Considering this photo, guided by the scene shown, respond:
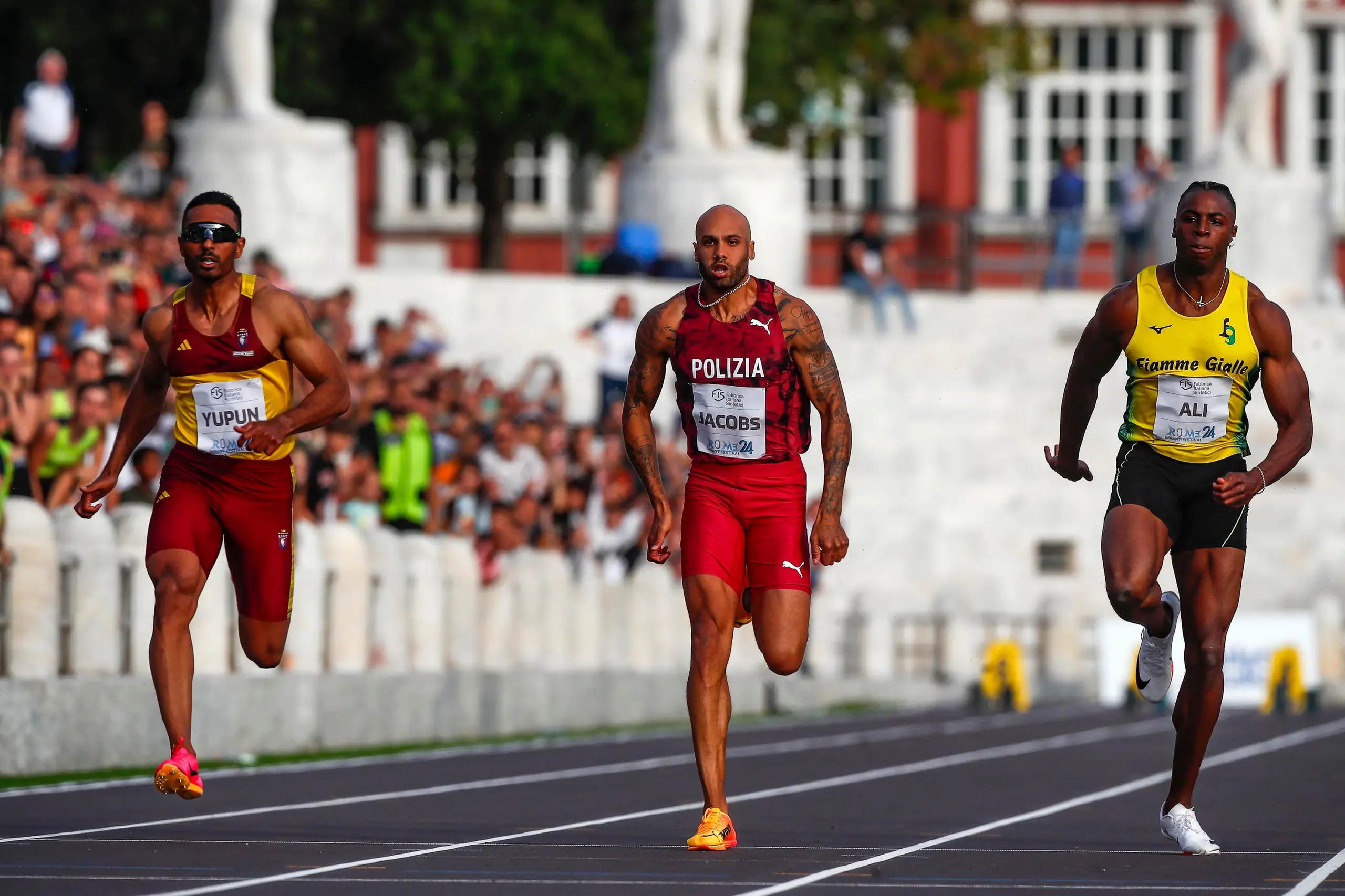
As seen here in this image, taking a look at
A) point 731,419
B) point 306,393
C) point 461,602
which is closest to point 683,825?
point 731,419

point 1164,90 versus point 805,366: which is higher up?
point 1164,90

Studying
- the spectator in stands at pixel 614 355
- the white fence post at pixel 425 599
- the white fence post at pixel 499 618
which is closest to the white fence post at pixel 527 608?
the white fence post at pixel 499 618

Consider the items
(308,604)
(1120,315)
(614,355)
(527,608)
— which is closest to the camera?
(1120,315)

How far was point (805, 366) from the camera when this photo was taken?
1259 centimetres

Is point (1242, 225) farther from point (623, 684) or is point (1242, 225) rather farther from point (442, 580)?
point (442, 580)

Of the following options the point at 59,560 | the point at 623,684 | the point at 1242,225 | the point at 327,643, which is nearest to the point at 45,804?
the point at 59,560

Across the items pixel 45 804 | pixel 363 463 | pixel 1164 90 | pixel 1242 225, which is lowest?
pixel 45 804

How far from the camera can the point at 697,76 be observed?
3709cm

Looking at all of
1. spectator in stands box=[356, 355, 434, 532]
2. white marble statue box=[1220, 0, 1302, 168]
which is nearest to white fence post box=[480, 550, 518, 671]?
spectator in stands box=[356, 355, 434, 532]

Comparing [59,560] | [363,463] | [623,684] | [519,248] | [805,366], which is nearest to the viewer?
[805,366]

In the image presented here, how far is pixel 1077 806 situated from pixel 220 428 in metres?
4.55

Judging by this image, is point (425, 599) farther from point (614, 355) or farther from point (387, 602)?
point (614, 355)

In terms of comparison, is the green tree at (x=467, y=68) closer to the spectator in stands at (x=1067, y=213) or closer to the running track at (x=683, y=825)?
the spectator in stands at (x=1067, y=213)

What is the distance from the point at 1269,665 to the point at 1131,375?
738 inches
